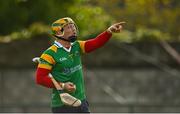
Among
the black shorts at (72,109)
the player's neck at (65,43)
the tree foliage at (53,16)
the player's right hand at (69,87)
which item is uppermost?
the player's neck at (65,43)

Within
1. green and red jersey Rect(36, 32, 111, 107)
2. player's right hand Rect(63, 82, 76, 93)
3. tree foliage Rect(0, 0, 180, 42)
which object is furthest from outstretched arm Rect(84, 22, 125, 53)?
tree foliage Rect(0, 0, 180, 42)

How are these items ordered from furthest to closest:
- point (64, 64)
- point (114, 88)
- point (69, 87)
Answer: point (114, 88), point (64, 64), point (69, 87)

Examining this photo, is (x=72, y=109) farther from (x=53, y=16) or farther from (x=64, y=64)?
(x=53, y=16)

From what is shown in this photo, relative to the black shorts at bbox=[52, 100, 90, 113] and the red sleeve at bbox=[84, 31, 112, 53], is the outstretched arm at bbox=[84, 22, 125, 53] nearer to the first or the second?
the red sleeve at bbox=[84, 31, 112, 53]

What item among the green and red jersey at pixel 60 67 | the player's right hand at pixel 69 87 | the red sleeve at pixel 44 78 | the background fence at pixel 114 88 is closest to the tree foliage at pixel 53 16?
the background fence at pixel 114 88

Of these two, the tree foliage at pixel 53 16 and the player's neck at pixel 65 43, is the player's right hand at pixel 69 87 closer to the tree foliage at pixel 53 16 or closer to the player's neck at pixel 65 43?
the player's neck at pixel 65 43

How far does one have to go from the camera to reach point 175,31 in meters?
30.0

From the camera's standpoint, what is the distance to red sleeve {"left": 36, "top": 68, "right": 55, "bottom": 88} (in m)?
7.80

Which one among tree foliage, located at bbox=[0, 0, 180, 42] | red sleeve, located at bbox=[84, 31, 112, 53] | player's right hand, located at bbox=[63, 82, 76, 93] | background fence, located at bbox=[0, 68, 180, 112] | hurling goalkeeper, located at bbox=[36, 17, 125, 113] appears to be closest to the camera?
player's right hand, located at bbox=[63, 82, 76, 93]

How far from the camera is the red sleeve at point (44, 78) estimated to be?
25.6 feet

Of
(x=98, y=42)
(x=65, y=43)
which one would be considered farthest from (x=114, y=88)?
(x=65, y=43)

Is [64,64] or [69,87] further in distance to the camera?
[64,64]

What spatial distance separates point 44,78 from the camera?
7.82 metres

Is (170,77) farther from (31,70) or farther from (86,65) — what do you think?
(31,70)
